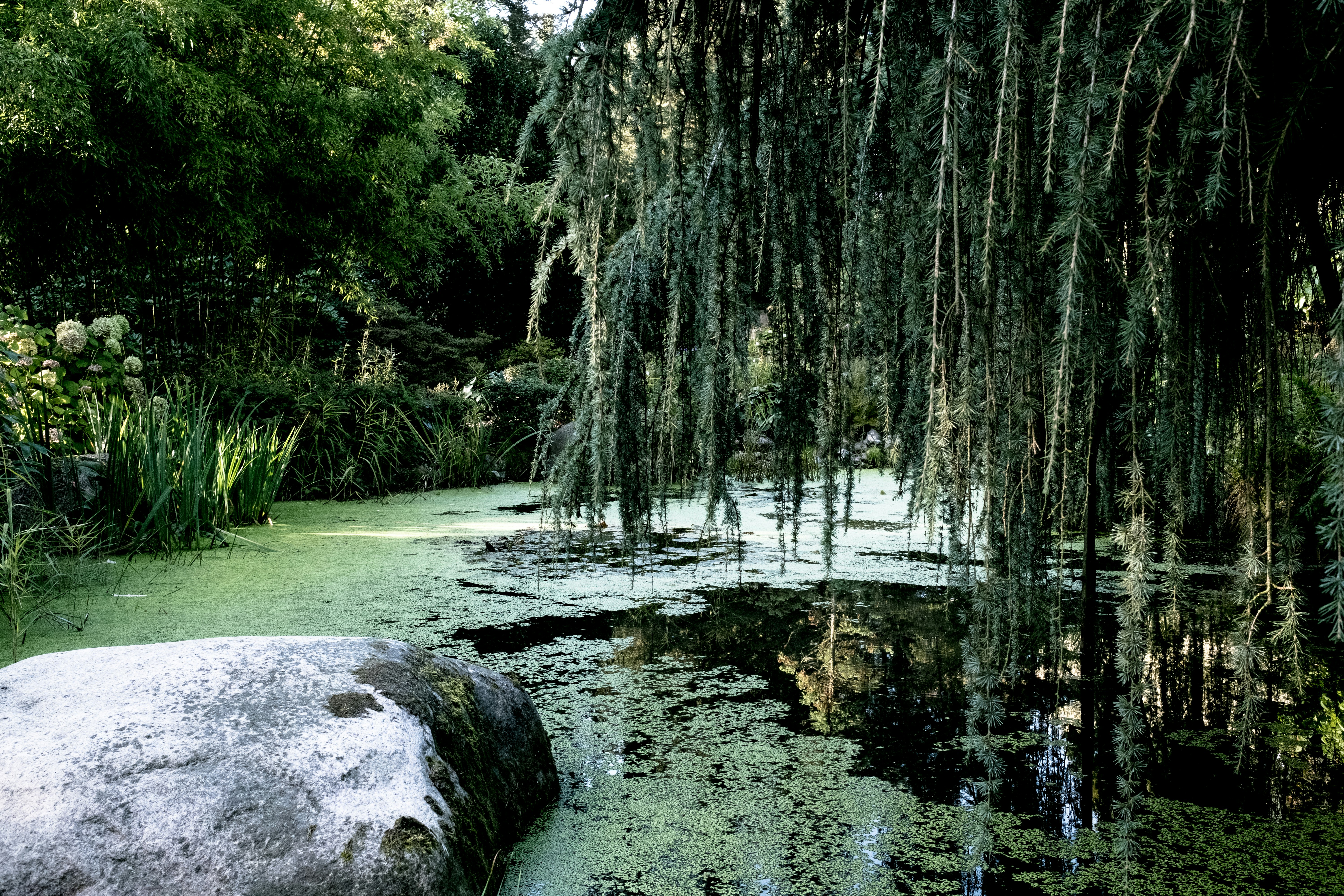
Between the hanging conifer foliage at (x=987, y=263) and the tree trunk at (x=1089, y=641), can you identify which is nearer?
the hanging conifer foliage at (x=987, y=263)

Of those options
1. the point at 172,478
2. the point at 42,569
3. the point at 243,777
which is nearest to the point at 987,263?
the point at 243,777

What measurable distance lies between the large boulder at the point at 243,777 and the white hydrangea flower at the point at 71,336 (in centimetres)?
289

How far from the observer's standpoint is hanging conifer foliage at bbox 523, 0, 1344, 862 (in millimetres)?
1104

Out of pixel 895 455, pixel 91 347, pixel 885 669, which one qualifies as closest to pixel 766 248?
pixel 895 455

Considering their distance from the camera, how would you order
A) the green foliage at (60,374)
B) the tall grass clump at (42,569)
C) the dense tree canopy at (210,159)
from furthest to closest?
1. the dense tree canopy at (210,159)
2. the green foliage at (60,374)
3. the tall grass clump at (42,569)

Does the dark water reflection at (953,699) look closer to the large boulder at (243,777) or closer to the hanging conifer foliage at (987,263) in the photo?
the hanging conifer foliage at (987,263)

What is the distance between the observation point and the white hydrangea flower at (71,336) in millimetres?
3766

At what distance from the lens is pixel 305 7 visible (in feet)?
17.0

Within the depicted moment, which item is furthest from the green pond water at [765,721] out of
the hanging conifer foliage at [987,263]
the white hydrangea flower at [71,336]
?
the white hydrangea flower at [71,336]

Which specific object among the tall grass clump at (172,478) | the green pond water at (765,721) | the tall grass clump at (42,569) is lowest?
the green pond water at (765,721)

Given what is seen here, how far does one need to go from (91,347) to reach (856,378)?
15.4ft

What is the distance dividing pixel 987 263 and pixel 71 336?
398 cm

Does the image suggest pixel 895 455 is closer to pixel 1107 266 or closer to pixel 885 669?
pixel 1107 266

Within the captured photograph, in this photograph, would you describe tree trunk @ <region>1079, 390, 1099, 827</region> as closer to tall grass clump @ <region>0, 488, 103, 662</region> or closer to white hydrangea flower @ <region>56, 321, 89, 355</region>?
tall grass clump @ <region>0, 488, 103, 662</region>
